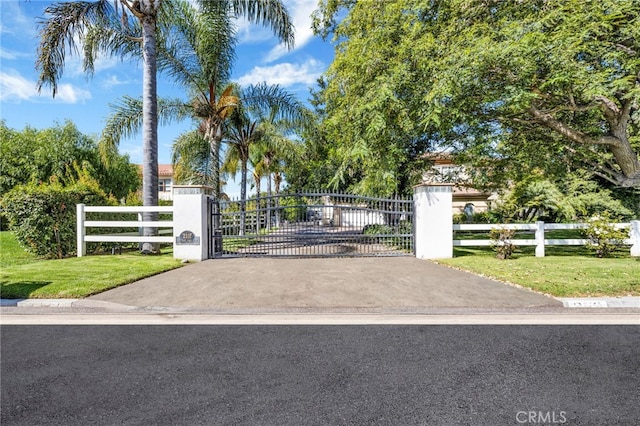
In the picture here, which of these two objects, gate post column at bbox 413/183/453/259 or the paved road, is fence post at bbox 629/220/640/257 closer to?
gate post column at bbox 413/183/453/259

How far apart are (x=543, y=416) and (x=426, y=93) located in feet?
32.0

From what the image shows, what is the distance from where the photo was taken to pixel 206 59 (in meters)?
12.8

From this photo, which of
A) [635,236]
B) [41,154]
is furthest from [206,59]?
[41,154]

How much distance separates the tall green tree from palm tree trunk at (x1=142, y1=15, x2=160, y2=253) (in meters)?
6.50

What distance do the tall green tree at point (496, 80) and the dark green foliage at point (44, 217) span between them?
9.11m

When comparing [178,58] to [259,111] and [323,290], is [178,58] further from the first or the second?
[323,290]

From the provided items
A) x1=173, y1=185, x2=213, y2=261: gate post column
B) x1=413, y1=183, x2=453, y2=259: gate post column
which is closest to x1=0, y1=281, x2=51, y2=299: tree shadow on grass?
x1=173, y1=185, x2=213, y2=261: gate post column

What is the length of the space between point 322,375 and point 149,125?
405 inches

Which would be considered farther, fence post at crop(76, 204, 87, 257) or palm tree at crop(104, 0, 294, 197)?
palm tree at crop(104, 0, 294, 197)

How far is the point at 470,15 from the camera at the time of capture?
34.4 feet

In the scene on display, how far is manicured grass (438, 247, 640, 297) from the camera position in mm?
5730

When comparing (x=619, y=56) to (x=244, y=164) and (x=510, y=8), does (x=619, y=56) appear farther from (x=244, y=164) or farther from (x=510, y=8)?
(x=244, y=164)

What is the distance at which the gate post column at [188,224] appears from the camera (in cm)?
948

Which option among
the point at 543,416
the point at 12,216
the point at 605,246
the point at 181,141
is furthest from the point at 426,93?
the point at 12,216
